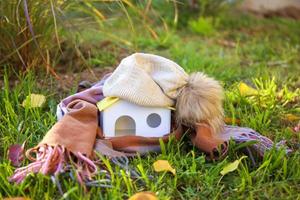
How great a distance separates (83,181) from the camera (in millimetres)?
1551

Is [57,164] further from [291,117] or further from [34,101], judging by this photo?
[291,117]

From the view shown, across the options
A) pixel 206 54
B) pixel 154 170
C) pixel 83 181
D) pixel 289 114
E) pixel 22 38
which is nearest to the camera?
pixel 83 181

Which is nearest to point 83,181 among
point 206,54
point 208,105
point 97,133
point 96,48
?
point 97,133

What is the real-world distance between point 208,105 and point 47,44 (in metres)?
1.06

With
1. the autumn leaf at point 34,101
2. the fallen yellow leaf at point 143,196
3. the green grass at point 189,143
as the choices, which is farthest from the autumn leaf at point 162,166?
the autumn leaf at point 34,101

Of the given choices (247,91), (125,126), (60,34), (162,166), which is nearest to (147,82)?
(125,126)

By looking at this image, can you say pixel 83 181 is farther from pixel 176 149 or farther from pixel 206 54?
pixel 206 54

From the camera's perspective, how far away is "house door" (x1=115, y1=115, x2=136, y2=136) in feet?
6.18

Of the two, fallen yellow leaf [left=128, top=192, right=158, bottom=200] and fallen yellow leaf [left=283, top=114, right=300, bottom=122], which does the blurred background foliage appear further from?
fallen yellow leaf [left=128, top=192, right=158, bottom=200]

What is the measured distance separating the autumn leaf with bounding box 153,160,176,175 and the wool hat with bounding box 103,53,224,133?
0.21m

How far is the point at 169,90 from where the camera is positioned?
1835 mm

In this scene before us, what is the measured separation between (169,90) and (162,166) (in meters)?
0.30

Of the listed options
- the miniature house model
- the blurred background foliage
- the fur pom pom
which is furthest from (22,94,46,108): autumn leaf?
the fur pom pom

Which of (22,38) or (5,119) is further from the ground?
(22,38)
